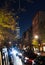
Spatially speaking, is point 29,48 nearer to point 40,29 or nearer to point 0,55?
point 40,29

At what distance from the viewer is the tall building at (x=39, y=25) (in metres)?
7.62

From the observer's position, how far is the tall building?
7623mm

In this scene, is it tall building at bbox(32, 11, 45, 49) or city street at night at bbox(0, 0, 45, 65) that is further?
tall building at bbox(32, 11, 45, 49)

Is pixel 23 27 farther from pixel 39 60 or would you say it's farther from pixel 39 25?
pixel 39 60

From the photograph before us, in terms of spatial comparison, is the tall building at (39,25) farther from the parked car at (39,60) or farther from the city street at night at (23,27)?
the parked car at (39,60)

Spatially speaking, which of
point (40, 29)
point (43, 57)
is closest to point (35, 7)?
point (40, 29)

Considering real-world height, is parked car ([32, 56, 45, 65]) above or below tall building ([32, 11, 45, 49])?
below

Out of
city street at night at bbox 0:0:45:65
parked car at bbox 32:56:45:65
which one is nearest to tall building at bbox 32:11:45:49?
city street at night at bbox 0:0:45:65

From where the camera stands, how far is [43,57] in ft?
26.1

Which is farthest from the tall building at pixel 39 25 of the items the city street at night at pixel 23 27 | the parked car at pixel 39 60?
the parked car at pixel 39 60

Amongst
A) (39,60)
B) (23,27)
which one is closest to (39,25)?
(23,27)

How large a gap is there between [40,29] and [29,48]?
846mm

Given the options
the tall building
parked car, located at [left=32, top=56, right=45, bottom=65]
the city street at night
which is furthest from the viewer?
parked car, located at [left=32, top=56, right=45, bottom=65]

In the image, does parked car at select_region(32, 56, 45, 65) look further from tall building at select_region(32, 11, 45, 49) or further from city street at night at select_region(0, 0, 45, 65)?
tall building at select_region(32, 11, 45, 49)
